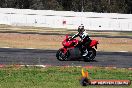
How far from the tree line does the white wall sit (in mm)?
26363

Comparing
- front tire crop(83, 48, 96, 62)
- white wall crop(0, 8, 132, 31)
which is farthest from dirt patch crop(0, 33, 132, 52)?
white wall crop(0, 8, 132, 31)

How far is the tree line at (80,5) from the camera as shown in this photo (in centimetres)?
8369

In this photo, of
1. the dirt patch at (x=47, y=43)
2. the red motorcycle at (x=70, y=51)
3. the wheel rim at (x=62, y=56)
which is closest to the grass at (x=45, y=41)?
the dirt patch at (x=47, y=43)

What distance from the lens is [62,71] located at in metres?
15.4

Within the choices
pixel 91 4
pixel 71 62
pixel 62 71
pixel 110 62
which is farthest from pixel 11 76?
pixel 91 4

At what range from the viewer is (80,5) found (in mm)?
86812

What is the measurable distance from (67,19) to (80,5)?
31297 millimetres

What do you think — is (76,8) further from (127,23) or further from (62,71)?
(62,71)

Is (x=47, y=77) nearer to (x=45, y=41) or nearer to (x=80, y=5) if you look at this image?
(x=45, y=41)

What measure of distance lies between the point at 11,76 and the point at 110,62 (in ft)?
26.1

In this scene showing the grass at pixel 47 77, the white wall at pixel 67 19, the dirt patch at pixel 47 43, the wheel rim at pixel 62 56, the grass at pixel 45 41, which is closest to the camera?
the grass at pixel 47 77

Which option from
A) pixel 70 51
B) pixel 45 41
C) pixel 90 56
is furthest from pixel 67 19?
pixel 70 51

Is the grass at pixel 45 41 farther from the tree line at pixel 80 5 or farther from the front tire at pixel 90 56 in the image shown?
the tree line at pixel 80 5

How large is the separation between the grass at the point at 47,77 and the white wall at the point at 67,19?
39.8 metres
